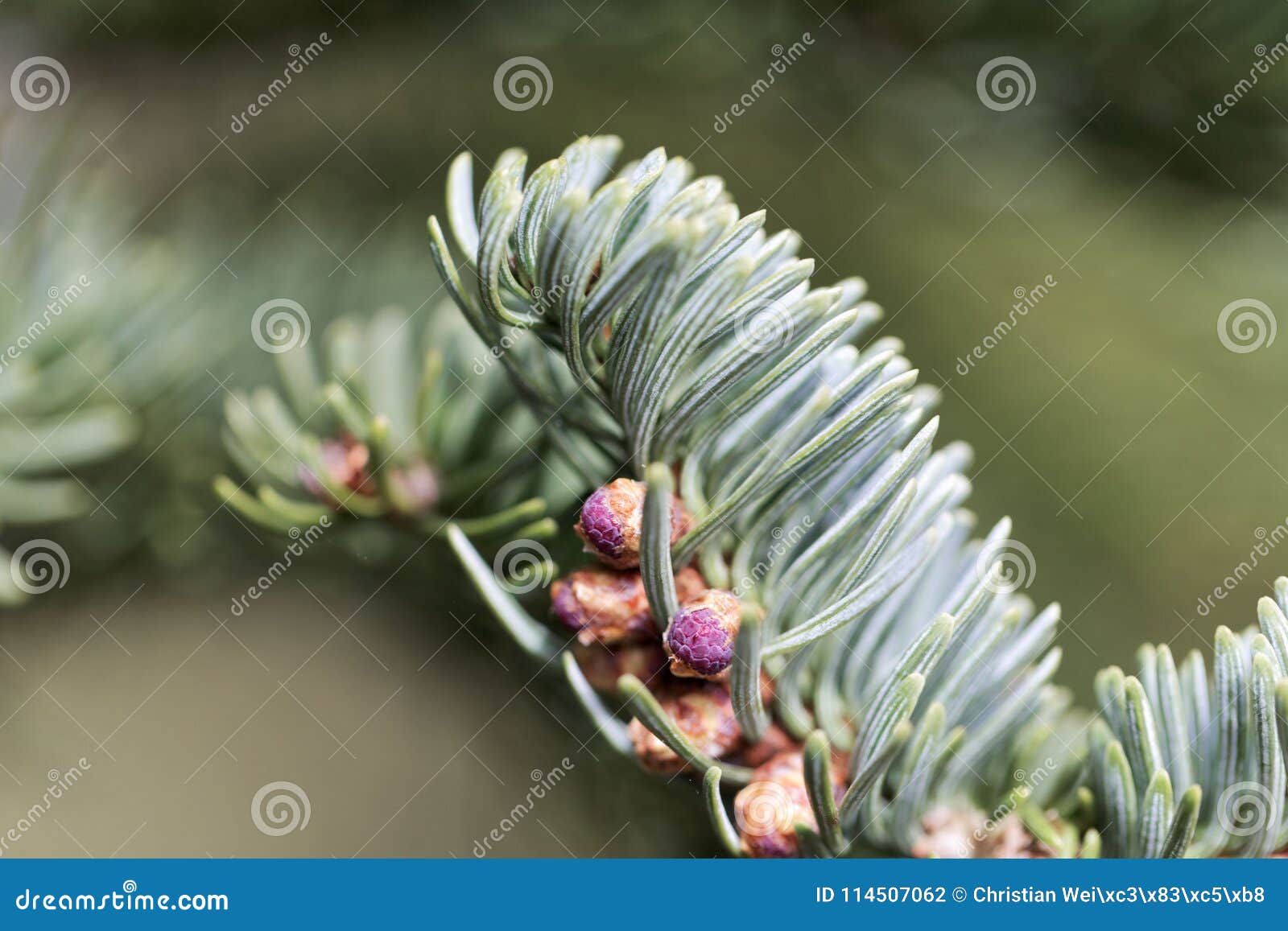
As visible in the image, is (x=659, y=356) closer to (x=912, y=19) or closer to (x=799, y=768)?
(x=799, y=768)

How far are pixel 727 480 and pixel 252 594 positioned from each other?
303 mm

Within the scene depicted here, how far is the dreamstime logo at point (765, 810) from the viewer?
31cm

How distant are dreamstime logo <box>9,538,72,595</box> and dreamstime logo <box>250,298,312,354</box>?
0.13 metres

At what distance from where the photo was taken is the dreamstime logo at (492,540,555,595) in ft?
1.14

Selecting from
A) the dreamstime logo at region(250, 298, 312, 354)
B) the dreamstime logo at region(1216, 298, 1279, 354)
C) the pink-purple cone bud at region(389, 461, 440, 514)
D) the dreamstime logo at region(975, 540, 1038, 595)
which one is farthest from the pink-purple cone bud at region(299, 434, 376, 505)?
the dreamstime logo at region(1216, 298, 1279, 354)

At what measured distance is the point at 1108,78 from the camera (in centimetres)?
50

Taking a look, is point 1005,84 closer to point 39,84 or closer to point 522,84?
point 522,84
